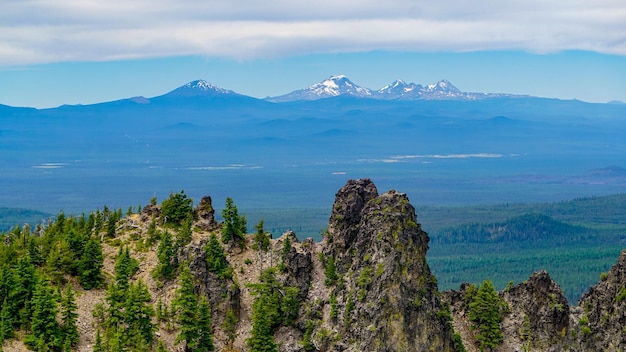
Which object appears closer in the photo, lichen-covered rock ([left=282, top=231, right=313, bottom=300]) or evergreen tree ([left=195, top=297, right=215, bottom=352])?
evergreen tree ([left=195, top=297, right=215, bottom=352])

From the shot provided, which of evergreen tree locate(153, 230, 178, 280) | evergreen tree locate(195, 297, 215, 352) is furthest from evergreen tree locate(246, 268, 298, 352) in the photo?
evergreen tree locate(153, 230, 178, 280)

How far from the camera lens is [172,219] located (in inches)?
3460

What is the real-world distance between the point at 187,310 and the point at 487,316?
83.5ft

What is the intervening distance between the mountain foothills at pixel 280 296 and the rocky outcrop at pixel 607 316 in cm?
10

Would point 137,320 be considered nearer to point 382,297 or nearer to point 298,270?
point 298,270

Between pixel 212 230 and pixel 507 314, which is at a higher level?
pixel 212 230

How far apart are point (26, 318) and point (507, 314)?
4002 cm

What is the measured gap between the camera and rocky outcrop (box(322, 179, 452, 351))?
69.4 metres

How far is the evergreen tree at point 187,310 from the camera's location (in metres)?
72.7

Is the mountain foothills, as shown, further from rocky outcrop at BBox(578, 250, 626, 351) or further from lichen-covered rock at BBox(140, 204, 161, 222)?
lichen-covered rock at BBox(140, 204, 161, 222)

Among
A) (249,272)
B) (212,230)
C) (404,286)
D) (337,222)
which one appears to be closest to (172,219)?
(212,230)

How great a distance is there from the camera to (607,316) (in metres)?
76.4

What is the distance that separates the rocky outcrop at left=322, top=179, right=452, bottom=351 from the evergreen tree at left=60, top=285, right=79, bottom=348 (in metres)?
20.0

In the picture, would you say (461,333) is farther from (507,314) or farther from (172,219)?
(172,219)
